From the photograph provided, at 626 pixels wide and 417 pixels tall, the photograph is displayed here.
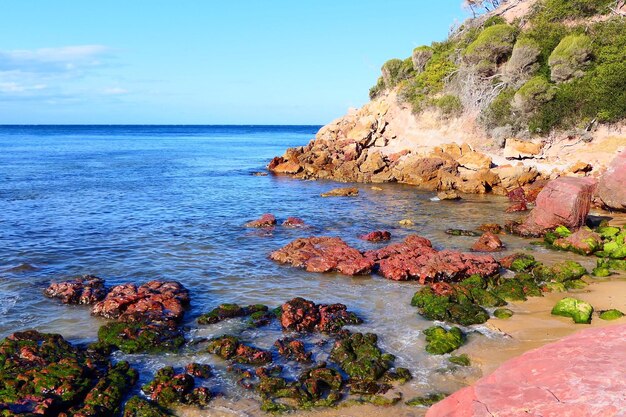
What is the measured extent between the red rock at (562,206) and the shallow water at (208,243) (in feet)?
5.22

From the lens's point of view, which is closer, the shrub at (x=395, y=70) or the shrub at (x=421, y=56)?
the shrub at (x=421, y=56)

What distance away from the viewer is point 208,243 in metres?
21.1

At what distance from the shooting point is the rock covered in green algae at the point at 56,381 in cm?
A: 897

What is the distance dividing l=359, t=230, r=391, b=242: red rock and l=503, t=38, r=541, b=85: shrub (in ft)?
76.6

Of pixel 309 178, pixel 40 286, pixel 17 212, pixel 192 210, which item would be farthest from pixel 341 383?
pixel 309 178

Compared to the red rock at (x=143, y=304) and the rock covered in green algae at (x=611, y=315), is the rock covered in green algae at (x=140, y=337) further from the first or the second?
the rock covered in green algae at (x=611, y=315)

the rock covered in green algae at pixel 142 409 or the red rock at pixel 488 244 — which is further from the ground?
the red rock at pixel 488 244

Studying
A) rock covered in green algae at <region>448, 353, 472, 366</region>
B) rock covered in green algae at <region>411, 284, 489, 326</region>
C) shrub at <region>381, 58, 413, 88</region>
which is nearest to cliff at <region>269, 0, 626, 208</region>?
shrub at <region>381, 58, 413, 88</region>

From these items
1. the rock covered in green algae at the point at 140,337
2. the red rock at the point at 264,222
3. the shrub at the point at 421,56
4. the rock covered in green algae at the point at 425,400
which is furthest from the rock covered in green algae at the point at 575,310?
the shrub at the point at 421,56

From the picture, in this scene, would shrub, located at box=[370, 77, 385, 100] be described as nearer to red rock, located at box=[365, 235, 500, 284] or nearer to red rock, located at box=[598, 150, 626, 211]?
red rock, located at box=[598, 150, 626, 211]

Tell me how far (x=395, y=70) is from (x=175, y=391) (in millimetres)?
48204

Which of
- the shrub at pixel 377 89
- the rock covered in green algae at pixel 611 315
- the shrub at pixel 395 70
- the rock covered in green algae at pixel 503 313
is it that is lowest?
the rock covered in green algae at pixel 503 313

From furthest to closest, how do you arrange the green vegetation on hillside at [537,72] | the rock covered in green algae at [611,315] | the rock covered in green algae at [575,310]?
the green vegetation on hillside at [537,72], the rock covered in green algae at [611,315], the rock covered in green algae at [575,310]

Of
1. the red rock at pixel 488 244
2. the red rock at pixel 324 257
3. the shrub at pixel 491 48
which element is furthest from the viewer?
the shrub at pixel 491 48
